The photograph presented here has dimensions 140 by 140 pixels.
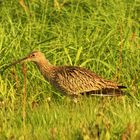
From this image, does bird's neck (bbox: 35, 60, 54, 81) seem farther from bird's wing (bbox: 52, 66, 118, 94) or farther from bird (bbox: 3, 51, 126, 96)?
bird's wing (bbox: 52, 66, 118, 94)

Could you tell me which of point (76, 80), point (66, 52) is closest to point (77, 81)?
point (76, 80)

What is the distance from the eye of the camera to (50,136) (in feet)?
19.2

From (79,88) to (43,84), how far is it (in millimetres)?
533

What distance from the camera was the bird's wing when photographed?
9.55 meters

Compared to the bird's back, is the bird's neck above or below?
above

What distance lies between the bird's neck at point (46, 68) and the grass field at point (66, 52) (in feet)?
0.42

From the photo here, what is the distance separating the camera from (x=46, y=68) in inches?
392

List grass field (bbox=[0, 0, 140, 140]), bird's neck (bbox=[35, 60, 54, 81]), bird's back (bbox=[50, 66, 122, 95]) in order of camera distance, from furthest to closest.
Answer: bird's neck (bbox=[35, 60, 54, 81]) < bird's back (bbox=[50, 66, 122, 95]) < grass field (bbox=[0, 0, 140, 140])

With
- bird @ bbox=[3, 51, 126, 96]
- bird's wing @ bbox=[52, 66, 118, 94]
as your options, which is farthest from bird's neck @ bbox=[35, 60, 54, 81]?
bird's wing @ bbox=[52, 66, 118, 94]

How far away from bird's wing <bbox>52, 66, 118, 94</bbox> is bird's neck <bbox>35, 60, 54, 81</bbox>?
0.12 metres

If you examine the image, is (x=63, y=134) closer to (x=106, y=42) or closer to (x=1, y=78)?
(x=1, y=78)

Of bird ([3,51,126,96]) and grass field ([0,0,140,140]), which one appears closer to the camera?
grass field ([0,0,140,140])

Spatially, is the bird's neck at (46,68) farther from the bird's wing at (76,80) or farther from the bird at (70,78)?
the bird's wing at (76,80)

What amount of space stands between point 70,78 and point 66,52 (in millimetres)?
393
